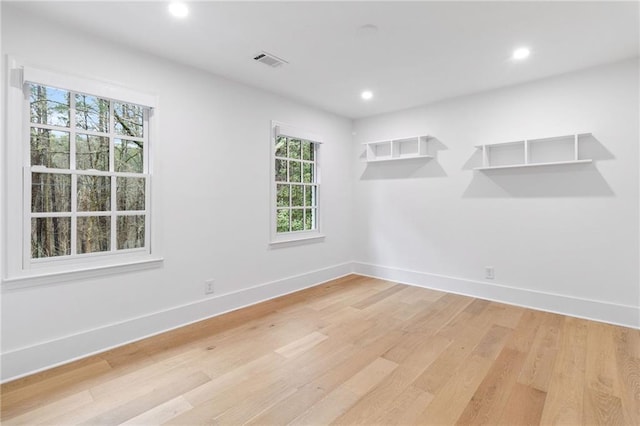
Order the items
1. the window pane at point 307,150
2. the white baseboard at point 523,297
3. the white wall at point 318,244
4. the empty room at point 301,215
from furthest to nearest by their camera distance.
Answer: the window pane at point 307,150 < the white baseboard at point 523,297 < the white wall at point 318,244 < the empty room at point 301,215

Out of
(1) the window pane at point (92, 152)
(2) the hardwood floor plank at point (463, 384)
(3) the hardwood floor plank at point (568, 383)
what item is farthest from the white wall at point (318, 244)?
Result: (2) the hardwood floor plank at point (463, 384)

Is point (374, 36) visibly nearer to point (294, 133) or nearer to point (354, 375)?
point (294, 133)

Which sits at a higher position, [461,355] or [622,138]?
[622,138]

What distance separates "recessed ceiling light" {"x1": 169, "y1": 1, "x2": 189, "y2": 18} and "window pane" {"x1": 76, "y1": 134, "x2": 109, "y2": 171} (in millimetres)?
1182

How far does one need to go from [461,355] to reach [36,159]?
11.7ft

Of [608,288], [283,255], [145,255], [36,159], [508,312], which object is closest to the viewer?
[36,159]

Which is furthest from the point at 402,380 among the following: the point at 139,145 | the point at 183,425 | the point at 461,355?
the point at 139,145

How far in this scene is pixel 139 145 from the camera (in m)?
2.88

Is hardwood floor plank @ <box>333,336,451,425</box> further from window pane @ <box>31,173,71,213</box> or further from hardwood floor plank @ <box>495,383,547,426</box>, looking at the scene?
window pane @ <box>31,173,71,213</box>

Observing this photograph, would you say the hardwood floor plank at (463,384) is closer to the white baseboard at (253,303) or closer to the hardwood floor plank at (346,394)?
the hardwood floor plank at (346,394)

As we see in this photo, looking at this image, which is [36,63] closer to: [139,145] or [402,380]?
[139,145]

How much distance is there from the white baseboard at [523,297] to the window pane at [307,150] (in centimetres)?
199

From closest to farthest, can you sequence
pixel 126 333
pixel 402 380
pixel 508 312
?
pixel 402 380 < pixel 126 333 < pixel 508 312

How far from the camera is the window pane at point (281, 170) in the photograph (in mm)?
4129
